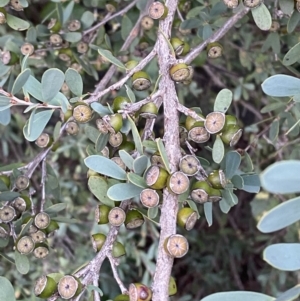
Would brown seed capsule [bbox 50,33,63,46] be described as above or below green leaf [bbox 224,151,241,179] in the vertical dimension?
below

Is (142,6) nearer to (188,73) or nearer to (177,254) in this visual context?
(188,73)

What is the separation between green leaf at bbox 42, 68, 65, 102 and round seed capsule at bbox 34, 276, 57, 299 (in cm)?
31

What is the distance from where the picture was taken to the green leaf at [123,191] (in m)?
0.77

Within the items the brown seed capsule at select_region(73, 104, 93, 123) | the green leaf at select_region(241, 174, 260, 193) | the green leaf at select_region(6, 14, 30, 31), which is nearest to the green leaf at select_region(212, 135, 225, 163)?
the green leaf at select_region(241, 174, 260, 193)

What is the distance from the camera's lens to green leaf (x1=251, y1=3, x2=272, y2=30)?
37.7 inches

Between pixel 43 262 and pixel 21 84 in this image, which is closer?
pixel 21 84

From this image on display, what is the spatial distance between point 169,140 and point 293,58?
15.9 inches

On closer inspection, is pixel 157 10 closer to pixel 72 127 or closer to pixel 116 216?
pixel 72 127

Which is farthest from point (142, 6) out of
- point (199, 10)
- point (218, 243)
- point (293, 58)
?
point (218, 243)

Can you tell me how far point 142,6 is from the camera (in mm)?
1310

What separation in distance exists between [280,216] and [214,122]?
0.31 m

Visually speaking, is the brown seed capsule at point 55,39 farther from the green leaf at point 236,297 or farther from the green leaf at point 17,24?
the green leaf at point 236,297

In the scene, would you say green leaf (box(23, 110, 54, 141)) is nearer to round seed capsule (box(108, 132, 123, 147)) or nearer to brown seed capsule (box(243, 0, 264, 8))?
round seed capsule (box(108, 132, 123, 147))

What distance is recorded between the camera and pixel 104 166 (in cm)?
78
